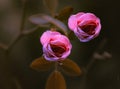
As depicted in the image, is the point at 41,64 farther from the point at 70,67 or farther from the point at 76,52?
the point at 76,52

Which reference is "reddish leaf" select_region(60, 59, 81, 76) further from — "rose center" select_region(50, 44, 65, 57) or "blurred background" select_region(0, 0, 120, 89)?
"blurred background" select_region(0, 0, 120, 89)

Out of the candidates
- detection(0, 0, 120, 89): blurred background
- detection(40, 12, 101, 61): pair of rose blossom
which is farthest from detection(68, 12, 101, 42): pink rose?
detection(0, 0, 120, 89): blurred background

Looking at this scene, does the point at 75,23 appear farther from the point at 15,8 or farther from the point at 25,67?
the point at 15,8

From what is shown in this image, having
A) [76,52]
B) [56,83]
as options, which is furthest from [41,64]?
[76,52]

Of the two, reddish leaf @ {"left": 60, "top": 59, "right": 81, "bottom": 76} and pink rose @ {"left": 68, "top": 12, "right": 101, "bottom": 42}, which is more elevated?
pink rose @ {"left": 68, "top": 12, "right": 101, "bottom": 42}

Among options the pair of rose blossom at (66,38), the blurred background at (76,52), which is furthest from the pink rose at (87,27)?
the blurred background at (76,52)

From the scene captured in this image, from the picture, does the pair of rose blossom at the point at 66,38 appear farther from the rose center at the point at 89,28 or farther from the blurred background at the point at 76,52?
the blurred background at the point at 76,52
